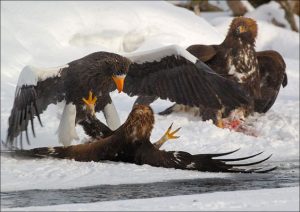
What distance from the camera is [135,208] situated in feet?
17.1

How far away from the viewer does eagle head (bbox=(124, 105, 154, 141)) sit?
26.8 ft

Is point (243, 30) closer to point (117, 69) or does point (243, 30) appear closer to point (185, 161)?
point (117, 69)

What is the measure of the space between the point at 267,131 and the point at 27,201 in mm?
4345

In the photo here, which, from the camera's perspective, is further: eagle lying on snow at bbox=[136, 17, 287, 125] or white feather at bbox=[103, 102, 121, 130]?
eagle lying on snow at bbox=[136, 17, 287, 125]

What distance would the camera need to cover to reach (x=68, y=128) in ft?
28.8

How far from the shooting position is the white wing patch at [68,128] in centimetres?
876

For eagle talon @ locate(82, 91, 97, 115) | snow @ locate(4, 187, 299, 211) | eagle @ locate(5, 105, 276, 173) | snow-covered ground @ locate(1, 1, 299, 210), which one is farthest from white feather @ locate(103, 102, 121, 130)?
snow @ locate(4, 187, 299, 211)

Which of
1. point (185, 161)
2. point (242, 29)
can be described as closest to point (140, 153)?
point (185, 161)

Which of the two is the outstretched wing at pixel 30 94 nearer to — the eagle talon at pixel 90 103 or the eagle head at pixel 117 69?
the eagle talon at pixel 90 103

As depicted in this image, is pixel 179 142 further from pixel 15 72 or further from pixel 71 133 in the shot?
pixel 15 72

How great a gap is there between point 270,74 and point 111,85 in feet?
10.4

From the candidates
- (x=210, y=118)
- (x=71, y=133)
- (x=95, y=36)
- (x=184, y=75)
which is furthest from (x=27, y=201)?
(x=95, y=36)

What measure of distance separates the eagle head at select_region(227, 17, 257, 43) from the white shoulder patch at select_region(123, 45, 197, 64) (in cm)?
174

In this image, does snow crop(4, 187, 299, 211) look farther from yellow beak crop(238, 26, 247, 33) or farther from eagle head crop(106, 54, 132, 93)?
yellow beak crop(238, 26, 247, 33)
